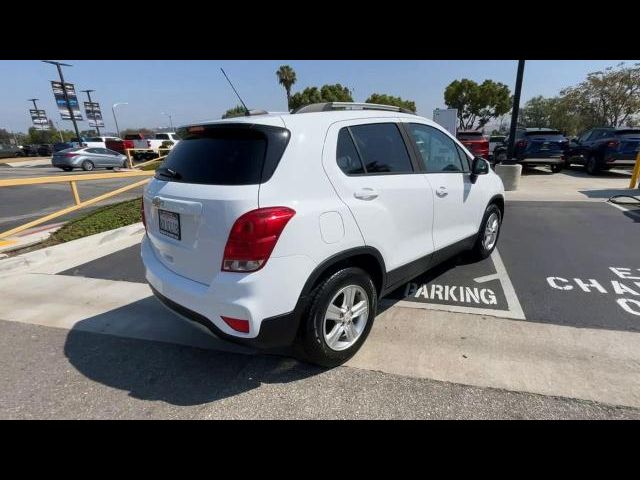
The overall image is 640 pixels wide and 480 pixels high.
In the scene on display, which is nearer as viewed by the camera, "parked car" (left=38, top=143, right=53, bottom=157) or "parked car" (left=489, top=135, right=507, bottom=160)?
"parked car" (left=489, top=135, right=507, bottom=160)

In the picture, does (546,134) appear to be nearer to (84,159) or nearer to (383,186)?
(383,186)

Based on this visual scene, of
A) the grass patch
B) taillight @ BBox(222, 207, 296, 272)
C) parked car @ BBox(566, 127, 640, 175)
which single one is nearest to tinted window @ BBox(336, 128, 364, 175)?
taillight @ BBox(222, 207, 296, 272)

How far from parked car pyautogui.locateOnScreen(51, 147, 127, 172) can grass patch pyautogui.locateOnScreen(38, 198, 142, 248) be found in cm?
1519

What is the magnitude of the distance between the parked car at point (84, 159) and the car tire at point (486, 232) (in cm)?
2234

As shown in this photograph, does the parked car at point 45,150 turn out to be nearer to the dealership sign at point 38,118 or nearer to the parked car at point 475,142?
the dealership sign at point 38,118

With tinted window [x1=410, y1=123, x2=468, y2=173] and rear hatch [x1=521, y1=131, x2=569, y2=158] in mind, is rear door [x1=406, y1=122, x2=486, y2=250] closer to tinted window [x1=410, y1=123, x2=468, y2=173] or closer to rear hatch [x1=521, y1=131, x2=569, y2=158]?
tinted window [x1=410, y1=123, x2=468, y2=173]

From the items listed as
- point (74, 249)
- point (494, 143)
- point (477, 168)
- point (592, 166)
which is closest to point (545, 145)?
point (592, 166)

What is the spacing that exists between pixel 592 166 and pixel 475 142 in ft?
13.6

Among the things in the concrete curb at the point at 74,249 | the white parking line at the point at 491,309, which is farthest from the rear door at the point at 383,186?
the concrete curb at the point at 74,249

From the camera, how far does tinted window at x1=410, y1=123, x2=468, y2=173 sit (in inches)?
124

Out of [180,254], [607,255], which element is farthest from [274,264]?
[607,255]
